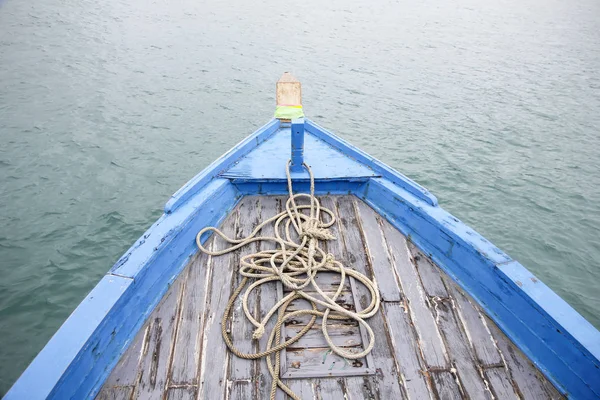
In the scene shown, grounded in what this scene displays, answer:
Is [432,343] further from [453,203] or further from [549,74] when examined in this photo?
[549,74]

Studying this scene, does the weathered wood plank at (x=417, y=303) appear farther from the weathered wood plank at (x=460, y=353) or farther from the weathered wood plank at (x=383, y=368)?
the weathered wood plank at (x=383, y=368)

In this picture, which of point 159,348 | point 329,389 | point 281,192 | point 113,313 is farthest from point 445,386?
point 281,192

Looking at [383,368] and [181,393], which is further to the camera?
[383,368]

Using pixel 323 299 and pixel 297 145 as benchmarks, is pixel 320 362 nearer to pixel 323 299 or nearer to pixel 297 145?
pixel 323 299

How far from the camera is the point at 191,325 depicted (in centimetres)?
269

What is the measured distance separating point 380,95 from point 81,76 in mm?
9389

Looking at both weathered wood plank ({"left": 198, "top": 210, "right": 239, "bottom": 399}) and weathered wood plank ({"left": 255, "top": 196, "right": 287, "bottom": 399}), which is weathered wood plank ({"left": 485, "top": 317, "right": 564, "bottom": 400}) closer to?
weathered wood plank ({"left": 255, "top": 196, "right": 287, "bottom": 399})

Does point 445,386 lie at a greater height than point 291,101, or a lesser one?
lesser

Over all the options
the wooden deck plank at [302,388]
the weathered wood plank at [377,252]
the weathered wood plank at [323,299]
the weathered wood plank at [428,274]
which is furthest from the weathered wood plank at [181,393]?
the weathered wood plank at [428,274]

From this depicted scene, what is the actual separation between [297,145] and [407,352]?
206 cm

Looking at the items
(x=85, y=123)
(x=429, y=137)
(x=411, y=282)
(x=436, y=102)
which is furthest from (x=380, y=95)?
(x=411, y=282)

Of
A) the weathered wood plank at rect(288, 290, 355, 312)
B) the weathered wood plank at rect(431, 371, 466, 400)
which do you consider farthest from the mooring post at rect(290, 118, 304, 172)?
the weathered wood plank at rect(431, 371, 466, 400)

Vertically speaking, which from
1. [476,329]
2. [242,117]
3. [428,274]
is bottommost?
[242,117]

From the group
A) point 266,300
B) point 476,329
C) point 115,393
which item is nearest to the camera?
point 115,393
